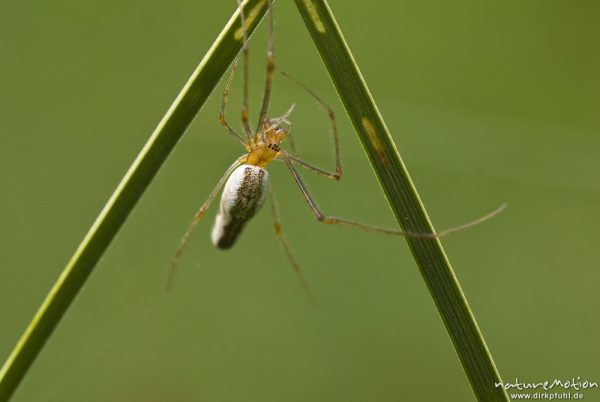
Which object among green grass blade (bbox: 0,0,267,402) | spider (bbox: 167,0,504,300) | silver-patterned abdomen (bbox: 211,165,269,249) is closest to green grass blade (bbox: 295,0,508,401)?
green grass blade (bbox: 0,0,267,402)

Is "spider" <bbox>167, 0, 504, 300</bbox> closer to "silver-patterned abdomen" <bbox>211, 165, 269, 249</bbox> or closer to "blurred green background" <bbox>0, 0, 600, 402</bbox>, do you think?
"silver-patterned abdomen" <bbox>211, 165, 269, 249</bbox>

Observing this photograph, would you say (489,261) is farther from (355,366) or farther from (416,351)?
(355,366)

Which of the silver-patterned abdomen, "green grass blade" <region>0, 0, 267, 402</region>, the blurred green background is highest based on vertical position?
the blurred green background

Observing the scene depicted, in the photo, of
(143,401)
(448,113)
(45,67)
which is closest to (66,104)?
(45,67)

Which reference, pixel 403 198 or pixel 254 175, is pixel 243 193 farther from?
pixel 403 198

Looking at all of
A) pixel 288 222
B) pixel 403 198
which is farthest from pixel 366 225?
pixel 288 222
